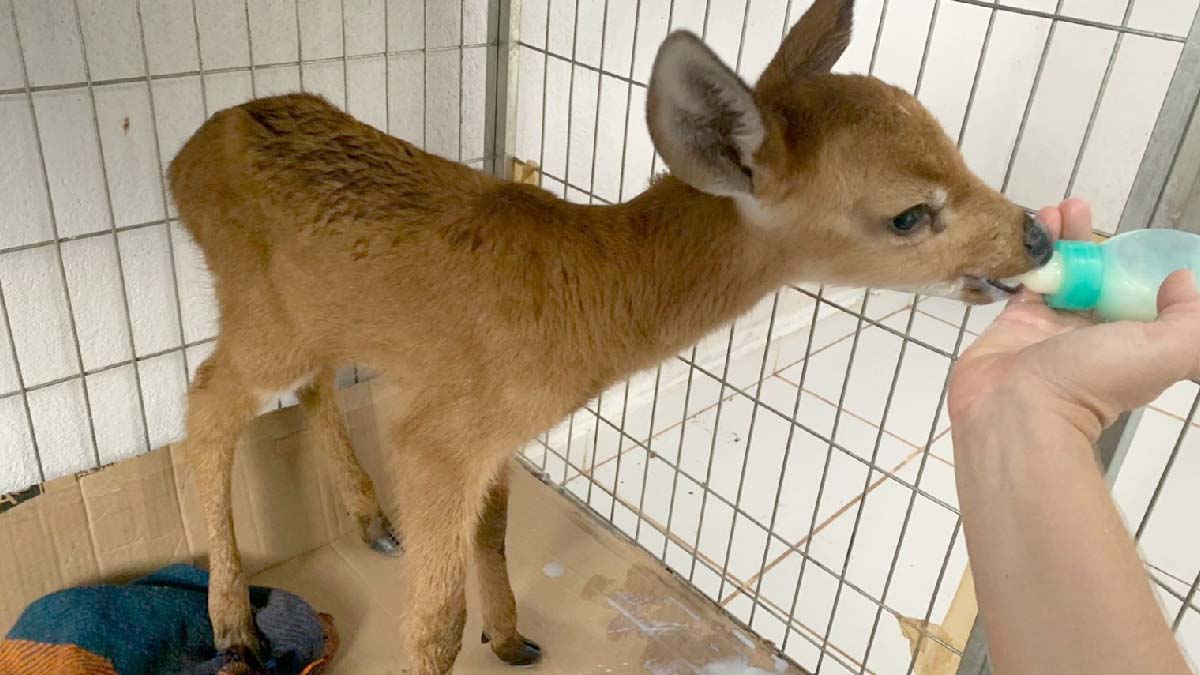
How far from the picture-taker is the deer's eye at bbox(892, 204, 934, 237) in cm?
126

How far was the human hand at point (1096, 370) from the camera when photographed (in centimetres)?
89

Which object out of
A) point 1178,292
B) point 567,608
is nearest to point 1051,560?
point 1178,292

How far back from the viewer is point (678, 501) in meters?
2.45

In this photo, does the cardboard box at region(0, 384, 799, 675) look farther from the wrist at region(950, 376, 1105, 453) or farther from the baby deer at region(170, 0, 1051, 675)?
the wrist at region(950, 376, 1105, 453)

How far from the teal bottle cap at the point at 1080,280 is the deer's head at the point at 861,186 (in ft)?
0.12

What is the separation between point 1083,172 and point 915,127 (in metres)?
2.65

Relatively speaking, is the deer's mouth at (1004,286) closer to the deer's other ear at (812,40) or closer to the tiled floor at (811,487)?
the deer's other ear at (812,40)

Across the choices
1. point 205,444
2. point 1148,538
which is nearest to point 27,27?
point 205,444

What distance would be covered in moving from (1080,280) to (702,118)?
0.52m

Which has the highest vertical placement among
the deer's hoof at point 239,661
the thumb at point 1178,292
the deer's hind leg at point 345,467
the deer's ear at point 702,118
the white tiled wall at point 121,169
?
the deer's ear at point 702,118

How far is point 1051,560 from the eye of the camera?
796 mm

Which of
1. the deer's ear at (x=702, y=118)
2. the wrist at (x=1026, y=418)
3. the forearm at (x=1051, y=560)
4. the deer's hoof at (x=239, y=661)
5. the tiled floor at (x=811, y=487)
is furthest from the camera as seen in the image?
the tiled floor at (x=811, y=487)

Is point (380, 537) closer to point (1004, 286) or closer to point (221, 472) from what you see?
point (221, 472)

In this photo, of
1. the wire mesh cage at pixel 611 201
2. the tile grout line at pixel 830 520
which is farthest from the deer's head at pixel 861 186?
the tile grout line at pixel 830 520
